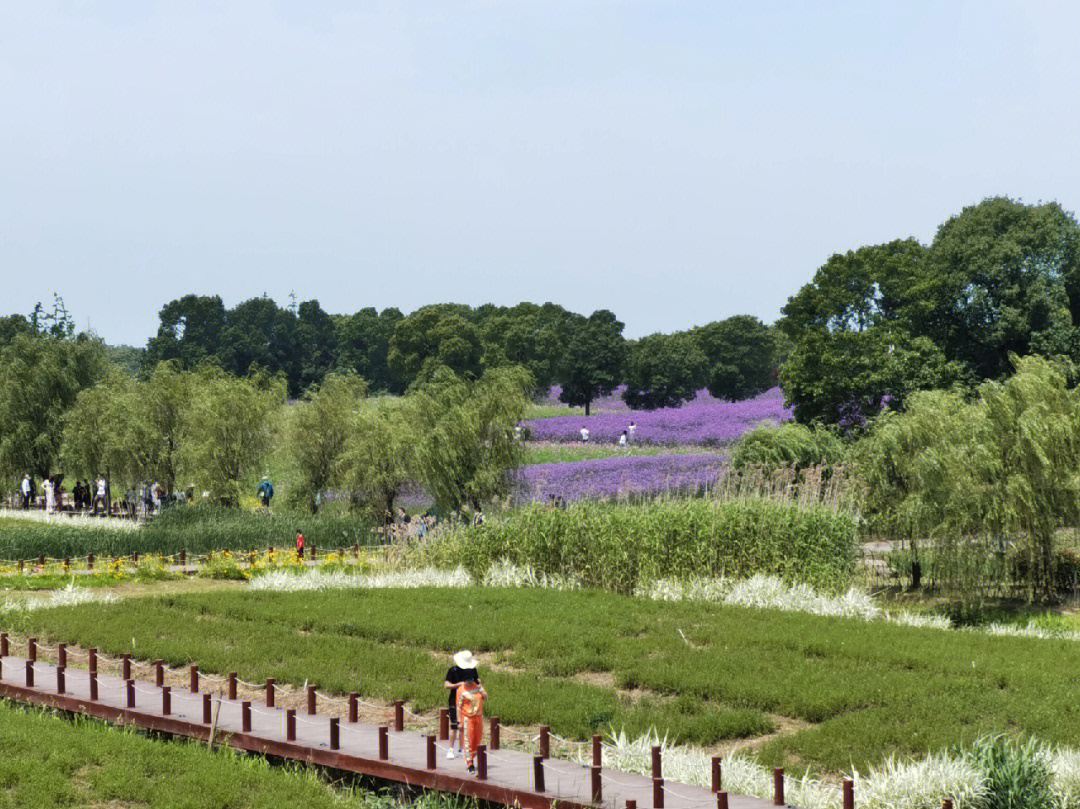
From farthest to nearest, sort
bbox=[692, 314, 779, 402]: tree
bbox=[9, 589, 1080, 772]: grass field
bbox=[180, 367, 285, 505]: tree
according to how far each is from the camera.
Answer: bbox=[692, 314, 779, 402]: tree < bbox=[180, 367, 285, 505]: tree < bbox=[9, 589, 1080, 772]: grass field

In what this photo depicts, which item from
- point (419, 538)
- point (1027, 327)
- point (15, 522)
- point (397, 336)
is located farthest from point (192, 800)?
point (397, 336)

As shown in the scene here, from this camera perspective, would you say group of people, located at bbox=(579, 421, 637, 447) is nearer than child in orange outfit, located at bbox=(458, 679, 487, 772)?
No

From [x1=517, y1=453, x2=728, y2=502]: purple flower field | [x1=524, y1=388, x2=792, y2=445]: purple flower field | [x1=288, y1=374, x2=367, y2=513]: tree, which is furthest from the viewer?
[x1=524, y1=388, x2=792, y2=445]: purple flower field

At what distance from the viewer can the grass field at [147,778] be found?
14492mm

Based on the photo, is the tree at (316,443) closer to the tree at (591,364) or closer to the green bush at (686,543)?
the green bush at (686,543)

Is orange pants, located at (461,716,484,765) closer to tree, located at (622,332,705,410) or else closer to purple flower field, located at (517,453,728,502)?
purple flower field, located at (517,453,728,502)

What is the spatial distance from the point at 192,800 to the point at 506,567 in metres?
17.0

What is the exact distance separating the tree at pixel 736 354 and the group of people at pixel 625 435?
35.6m

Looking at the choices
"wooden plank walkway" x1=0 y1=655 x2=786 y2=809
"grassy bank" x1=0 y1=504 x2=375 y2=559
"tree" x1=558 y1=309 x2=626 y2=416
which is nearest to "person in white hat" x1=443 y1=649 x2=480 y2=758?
"wooden plank walkway" x1=0 y1=655 x2=786 y2=809

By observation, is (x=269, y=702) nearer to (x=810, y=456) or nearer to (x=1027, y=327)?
(x=810, y=456)

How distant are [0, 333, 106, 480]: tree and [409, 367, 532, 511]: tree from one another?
20.5m

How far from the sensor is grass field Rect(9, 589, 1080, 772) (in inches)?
679

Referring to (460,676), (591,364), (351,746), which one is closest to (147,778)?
(351,746)

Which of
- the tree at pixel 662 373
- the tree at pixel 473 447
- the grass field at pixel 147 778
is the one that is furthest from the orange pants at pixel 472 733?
the tree at pixel 662 373
